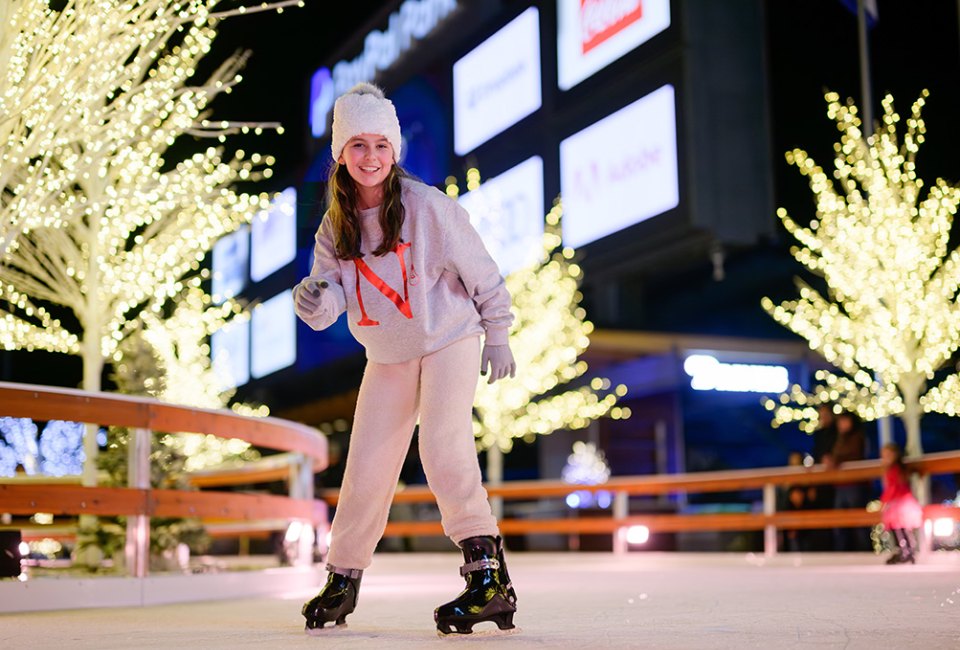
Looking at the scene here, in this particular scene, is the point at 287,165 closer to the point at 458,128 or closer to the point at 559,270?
the point at 458,128

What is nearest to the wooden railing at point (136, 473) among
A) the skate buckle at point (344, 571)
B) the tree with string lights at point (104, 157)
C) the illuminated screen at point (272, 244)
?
the tree with string lights at point (104, 157)

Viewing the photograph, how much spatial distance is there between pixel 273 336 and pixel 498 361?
30680 mm

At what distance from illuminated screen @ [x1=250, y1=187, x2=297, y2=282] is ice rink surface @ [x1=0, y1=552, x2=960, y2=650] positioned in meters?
26.9

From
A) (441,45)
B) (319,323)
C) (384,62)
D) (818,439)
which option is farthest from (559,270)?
(319,323)

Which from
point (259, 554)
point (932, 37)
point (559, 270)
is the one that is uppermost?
point (932, 37)

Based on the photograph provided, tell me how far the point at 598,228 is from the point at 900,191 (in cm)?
558

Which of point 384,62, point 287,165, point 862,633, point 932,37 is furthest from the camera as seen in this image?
point 287,165

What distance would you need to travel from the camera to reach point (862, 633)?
3.59 metres

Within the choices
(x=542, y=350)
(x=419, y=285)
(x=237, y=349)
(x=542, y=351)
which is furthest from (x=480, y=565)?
(x=237, y=349)

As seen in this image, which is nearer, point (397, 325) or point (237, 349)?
point (397, 325)

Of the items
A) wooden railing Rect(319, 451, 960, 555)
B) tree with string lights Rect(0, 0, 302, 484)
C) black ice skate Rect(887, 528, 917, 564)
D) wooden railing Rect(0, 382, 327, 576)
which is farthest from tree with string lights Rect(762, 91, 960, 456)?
wooden railing Rect(0, 382, 327, 576)

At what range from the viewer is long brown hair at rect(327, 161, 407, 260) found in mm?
4035

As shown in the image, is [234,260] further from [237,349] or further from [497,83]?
[497,83]

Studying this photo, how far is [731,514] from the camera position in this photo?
13.1 meters
